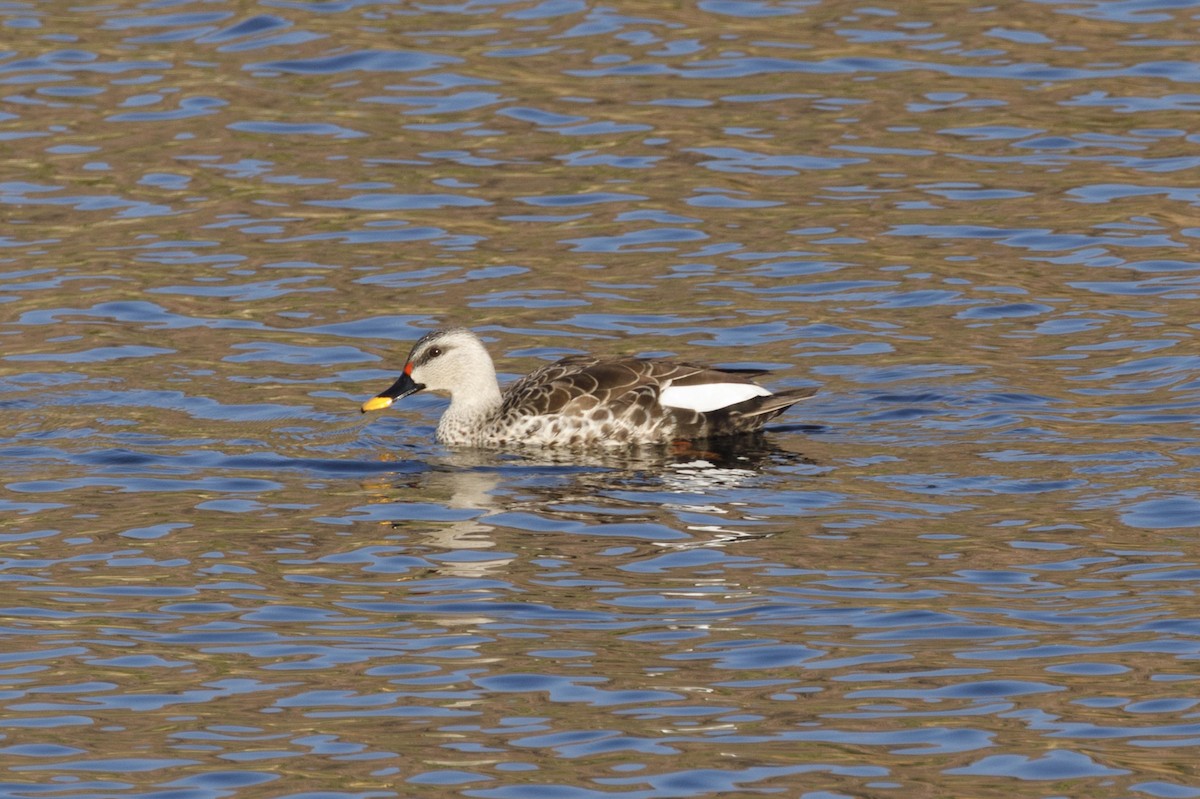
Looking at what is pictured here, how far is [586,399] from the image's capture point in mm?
13492

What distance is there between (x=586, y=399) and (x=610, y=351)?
1613 mm

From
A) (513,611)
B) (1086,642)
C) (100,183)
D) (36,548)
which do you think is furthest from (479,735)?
(100,183)

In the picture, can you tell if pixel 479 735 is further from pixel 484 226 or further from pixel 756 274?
pixel 484 226

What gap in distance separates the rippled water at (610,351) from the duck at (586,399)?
0.26 m

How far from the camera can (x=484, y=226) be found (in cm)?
1764

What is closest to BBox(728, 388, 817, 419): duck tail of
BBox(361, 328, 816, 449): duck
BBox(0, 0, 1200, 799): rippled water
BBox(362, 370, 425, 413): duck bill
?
BBox(361, 328, 816, 449): duck

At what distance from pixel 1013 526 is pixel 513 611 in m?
2.70

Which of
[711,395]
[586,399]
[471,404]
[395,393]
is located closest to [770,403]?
[711,395]

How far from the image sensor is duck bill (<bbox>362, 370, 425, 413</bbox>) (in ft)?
44.9

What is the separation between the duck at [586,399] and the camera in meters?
13.4

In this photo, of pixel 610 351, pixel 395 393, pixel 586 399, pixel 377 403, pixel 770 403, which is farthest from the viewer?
pixel 610 351

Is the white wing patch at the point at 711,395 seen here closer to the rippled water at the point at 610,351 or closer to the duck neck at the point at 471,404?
the rippled water at the point at 610,351

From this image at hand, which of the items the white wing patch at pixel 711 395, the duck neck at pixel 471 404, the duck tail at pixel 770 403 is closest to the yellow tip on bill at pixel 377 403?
the duck neck at pixel 471 404

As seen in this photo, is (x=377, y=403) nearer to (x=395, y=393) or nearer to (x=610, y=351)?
(x=395, y=393)
